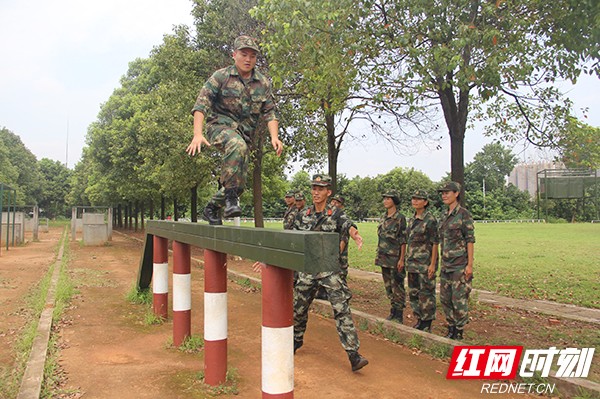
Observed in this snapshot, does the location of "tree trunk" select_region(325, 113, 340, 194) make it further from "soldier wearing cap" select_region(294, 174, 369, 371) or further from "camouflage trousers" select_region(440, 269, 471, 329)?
"soldier wearing cap" select_region(294, 174, 369, 371)

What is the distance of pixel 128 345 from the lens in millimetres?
5523

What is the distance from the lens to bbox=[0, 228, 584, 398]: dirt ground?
4145 millimetres

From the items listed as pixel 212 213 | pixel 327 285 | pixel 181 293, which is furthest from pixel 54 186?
pixel 327 285

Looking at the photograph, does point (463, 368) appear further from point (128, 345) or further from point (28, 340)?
point (28, 340)

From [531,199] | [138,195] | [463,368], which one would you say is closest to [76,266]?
[463,368]

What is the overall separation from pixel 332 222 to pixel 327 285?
2.36 feet

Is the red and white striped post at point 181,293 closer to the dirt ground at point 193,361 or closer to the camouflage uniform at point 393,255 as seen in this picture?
the dirt ground at point 193,361

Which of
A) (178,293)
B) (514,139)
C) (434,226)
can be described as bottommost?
(178,293)

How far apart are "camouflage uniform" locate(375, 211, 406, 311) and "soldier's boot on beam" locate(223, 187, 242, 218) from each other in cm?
277

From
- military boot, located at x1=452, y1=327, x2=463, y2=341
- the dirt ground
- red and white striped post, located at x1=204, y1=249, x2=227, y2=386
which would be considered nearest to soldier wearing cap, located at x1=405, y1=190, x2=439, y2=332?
military boot, located at x1=452, y1=327, x2=463, y2=341

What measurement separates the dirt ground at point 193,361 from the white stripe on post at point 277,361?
116 cm

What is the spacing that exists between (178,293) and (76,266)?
9.62m

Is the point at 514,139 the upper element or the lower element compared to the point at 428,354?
upper

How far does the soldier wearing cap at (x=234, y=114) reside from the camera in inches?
169
